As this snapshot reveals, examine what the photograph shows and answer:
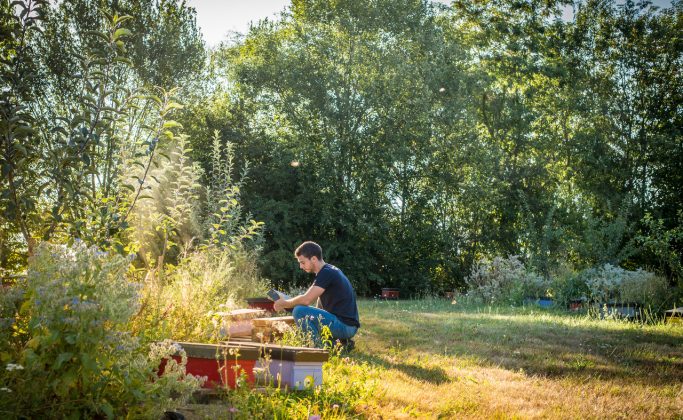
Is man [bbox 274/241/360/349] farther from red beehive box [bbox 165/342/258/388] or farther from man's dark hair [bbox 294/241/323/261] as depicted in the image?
red beehive box [bbox 165/342/258/388]

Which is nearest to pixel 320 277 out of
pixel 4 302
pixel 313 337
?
pixel 313 337

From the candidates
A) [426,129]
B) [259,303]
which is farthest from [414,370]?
[426,129]

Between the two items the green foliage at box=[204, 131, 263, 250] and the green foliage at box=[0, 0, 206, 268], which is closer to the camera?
the green foliage at box=[0, 0, 206, 268]

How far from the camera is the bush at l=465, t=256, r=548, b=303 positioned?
14.0 m

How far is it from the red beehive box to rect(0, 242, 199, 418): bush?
2.67 ft

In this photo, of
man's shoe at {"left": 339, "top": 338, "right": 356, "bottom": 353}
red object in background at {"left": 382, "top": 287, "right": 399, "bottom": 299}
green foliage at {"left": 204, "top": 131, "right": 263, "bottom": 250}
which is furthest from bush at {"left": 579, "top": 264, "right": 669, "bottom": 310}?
red object in background at {"left": 382, "top": 287, "right": 399, "bottom": 299}

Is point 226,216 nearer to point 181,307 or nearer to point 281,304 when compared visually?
point 281,304

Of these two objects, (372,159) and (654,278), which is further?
(372,159)

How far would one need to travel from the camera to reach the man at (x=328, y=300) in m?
6.58

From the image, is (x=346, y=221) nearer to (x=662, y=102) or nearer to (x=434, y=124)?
(x=434, y=124)

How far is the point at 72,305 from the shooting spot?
2.88 meters

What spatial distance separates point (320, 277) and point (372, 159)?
43.6ft

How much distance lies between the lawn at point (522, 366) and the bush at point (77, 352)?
175 cm

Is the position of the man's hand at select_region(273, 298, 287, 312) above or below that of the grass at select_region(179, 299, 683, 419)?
above
